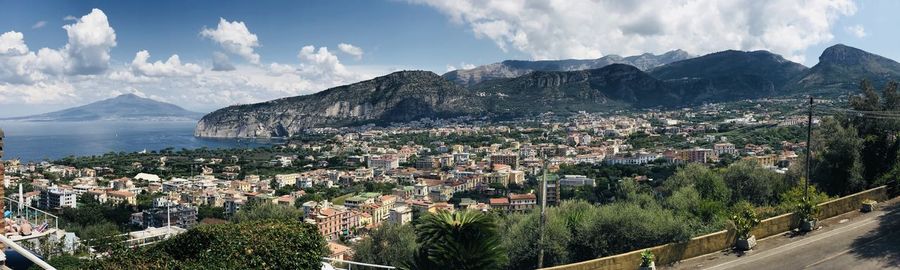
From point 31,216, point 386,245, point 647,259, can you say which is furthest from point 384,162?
point 647,259

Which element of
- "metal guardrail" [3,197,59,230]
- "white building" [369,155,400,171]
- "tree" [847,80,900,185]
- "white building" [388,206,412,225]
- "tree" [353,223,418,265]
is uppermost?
"tree" [847,80,900,185]

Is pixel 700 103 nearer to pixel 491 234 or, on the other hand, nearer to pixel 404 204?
pixel 404 204

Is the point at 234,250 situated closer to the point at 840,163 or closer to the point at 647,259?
the point at 647,259

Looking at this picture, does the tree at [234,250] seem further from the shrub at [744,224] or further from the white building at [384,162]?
the white building at [384,162]

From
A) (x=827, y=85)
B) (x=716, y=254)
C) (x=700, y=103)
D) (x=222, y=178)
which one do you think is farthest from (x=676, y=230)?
(x=700, y=103)

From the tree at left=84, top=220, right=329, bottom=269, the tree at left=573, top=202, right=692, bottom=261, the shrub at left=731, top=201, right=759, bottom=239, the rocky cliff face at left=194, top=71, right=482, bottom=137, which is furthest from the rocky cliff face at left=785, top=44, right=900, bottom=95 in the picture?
the tree at left=84, top=220, right=329, bottom=269

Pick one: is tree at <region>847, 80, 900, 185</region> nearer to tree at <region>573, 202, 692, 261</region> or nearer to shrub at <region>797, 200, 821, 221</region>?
shrub at <region>797, 200, 821, 221</region>
